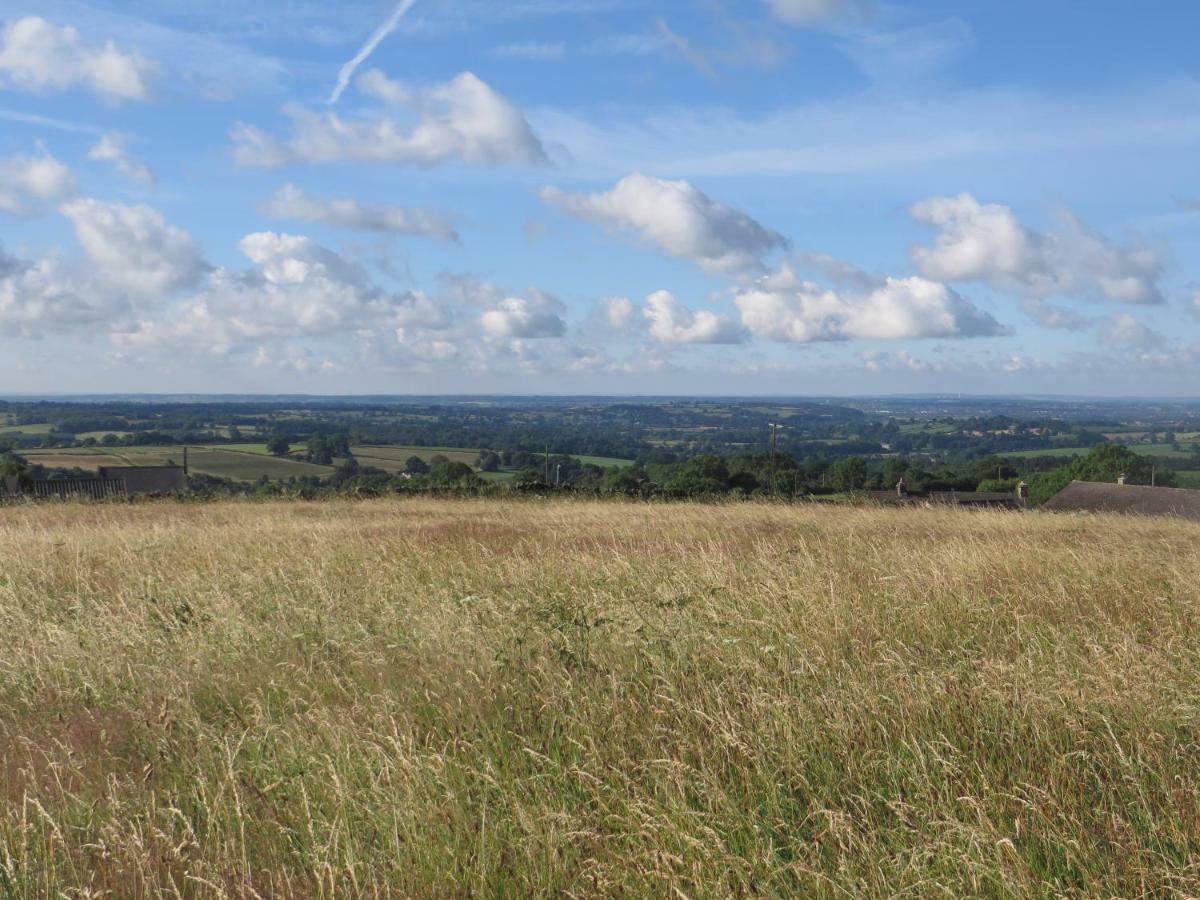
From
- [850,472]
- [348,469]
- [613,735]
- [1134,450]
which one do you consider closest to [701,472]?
[850,472]

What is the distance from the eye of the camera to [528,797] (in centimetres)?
391

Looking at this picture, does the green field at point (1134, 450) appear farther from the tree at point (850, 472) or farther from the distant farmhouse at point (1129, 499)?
the distant farmhouse at point (1129, 499)

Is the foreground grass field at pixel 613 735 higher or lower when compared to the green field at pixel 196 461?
higher

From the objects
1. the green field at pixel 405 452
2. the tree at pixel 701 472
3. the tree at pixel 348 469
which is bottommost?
the tree at pixel 348 469

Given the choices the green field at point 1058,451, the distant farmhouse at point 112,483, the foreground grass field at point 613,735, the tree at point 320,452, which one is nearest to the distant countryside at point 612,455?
the tree at point 320,452

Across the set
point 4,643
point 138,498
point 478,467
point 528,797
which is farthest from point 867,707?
point 478,467

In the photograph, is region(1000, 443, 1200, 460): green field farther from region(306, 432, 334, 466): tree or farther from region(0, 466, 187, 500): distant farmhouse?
region(0, 466, 187, 500): distant farmhouse

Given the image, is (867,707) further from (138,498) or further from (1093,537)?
(138,498)

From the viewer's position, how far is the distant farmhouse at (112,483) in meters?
39.9

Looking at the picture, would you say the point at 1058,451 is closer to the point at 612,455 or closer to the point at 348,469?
the point at 612,455

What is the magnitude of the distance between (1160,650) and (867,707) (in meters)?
2.60

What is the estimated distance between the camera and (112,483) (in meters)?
43.2

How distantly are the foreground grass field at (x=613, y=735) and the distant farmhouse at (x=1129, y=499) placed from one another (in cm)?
3788

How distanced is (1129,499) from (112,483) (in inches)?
1992
